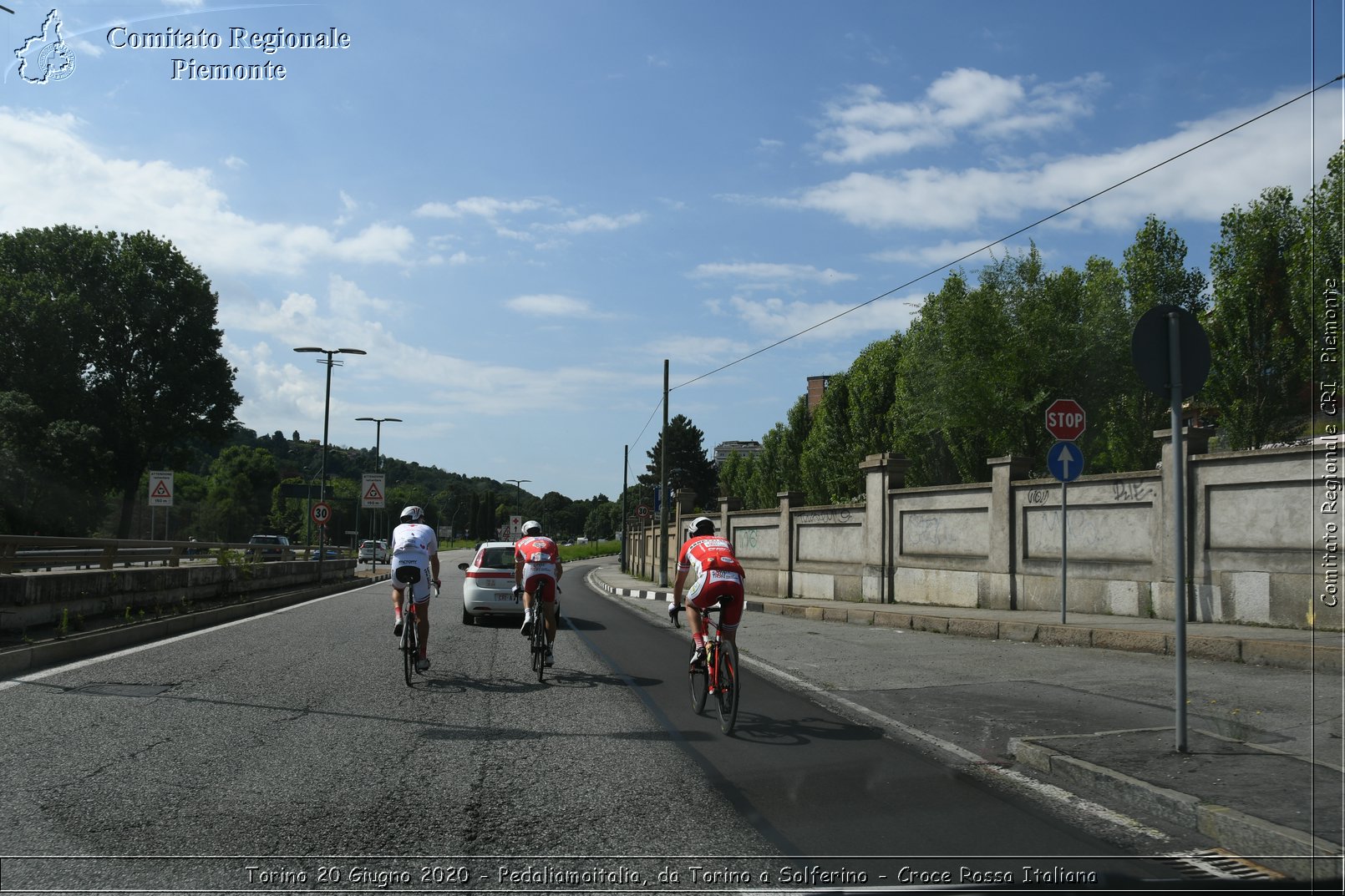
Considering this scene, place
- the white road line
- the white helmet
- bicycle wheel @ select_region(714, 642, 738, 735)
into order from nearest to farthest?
bicycle wheel @ select_region(714, 642, 738, 735) → the white helmet → the white road line

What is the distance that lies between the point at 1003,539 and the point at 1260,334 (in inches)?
900

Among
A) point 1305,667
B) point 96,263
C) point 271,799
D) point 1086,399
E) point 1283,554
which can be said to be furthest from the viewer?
point 96,263

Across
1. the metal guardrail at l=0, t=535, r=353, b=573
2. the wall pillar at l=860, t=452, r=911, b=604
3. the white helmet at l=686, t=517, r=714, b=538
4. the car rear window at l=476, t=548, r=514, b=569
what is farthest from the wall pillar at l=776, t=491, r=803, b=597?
the white helmet at l=686, t=517, r=714, b=538

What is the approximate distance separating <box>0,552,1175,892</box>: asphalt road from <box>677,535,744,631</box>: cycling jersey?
0.89 metres

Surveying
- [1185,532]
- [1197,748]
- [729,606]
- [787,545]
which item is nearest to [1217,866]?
[1197,748]

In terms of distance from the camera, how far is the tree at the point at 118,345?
43.4 meters

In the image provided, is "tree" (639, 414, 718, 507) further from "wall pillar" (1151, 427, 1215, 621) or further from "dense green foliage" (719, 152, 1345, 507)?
"wall pillar" (1151, 427, 1215, 621)

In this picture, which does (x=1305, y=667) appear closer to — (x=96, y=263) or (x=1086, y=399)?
(x=1086, y=399)

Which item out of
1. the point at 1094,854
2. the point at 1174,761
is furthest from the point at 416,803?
the point at 1174,761

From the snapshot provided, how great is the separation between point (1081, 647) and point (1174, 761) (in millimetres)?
7260

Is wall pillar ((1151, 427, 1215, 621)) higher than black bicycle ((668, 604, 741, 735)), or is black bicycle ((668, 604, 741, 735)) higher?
wall pillar ((1151, 427, 1215, 621))

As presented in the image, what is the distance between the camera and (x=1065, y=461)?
14562 millimetres

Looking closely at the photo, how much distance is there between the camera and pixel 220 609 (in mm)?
16328

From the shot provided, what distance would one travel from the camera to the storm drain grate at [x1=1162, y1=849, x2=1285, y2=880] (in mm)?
4168
